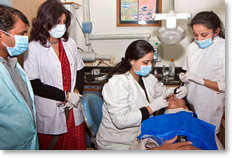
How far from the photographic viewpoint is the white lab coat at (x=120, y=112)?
108 cm

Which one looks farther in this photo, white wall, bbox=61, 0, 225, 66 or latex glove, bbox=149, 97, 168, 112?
white wall, bbox=61, 0, 225, 66

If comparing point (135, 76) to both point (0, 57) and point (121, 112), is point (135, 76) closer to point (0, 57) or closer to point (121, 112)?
point (121, 112)

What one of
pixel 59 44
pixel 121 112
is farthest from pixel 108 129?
pixel 59 44

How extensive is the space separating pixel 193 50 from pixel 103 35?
86 cm

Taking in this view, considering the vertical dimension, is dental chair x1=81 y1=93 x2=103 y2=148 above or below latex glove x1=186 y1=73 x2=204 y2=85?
below

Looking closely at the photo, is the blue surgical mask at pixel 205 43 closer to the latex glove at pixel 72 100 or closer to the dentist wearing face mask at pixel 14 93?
the latex glove at pixel 72 100

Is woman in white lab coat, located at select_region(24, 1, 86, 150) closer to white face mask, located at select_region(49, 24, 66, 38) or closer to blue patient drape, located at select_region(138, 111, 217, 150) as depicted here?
white face mask, located at select_region(49, 24, 66, 38)

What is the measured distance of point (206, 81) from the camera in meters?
1.24

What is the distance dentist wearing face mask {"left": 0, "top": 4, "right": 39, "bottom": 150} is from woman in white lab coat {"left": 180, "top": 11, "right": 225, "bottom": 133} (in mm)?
997

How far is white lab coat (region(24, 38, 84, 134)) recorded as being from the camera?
1.21 meters

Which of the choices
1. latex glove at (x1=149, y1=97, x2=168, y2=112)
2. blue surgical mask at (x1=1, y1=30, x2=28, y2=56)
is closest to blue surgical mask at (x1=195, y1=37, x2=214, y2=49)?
latex glove at (x1=149, y1=97, x2=168, y2=112)

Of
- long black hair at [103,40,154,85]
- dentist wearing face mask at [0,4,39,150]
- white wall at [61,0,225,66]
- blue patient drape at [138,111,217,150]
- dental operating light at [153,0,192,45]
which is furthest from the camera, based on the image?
white wall at [61,0,225,66]

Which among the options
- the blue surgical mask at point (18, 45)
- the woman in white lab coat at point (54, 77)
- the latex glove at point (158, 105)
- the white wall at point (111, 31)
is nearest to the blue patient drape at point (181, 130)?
the latex glove at point (158, 105)

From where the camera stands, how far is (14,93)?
82cm
